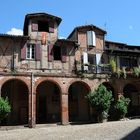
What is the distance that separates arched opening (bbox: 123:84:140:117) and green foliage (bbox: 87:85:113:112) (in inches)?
248

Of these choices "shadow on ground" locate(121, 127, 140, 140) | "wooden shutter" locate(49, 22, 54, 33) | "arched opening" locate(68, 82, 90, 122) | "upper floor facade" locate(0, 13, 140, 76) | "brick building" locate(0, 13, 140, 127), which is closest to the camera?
"shadow on ground" locate(121, 127, 140, 140)

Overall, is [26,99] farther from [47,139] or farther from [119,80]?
[47,139]

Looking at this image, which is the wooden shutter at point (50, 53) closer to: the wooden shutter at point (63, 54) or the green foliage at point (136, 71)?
the wooden shutter at point (63, 54)

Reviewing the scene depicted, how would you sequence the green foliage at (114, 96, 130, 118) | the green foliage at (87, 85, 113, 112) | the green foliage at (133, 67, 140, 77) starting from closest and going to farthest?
the green foliage at (87, 85, 113, 112) → the green foliage at (114, 96, 130, 118) → the green foliage at (133, 67, 140, 77)

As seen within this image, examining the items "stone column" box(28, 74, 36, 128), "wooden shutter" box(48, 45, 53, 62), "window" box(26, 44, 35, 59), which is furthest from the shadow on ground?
"window" box(26, 44, 35, 59)

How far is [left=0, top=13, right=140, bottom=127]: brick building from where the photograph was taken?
28172 mm

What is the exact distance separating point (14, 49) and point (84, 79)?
298 inches

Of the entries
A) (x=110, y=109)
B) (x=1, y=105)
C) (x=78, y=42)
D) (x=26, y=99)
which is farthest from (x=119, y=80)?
(x=1, y=105)

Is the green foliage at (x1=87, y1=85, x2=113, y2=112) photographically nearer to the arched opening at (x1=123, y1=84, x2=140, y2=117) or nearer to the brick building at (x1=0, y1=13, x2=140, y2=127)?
the brick building at (x1=0, y1=13, x2=140, y2=127)

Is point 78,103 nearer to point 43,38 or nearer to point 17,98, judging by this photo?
point 17,98

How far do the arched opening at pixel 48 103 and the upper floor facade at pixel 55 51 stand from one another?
253cm

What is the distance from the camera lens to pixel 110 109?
99.1 feet

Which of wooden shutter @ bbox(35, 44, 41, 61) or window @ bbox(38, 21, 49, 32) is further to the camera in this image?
window @ bbox(38, 21, 49, 32)

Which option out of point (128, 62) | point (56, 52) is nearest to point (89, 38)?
point (56, 52)
